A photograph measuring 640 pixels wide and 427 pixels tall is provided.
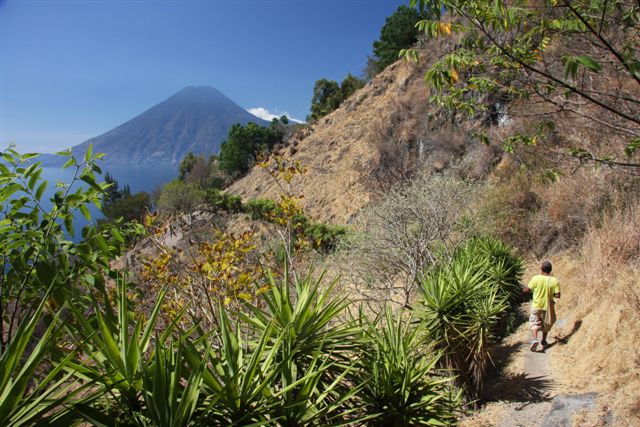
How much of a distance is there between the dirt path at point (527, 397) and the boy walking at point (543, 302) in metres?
0.26

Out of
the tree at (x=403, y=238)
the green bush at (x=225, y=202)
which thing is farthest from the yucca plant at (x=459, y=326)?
the green bush at (x=225, y=202)

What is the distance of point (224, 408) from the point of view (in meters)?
A: 2.26

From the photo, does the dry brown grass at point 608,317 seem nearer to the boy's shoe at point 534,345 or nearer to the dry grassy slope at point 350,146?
the boy's shoe at point 534,345

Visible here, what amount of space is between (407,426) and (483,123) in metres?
18.5

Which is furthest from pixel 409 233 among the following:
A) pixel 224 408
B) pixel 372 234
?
pixel 224 408

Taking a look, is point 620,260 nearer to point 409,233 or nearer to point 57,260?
point 409,233

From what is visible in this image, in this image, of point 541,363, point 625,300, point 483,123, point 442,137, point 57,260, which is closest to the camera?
point 57,260

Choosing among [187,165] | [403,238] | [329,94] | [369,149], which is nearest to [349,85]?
[329,94]

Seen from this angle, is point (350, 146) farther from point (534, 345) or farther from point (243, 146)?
point (534, 345)

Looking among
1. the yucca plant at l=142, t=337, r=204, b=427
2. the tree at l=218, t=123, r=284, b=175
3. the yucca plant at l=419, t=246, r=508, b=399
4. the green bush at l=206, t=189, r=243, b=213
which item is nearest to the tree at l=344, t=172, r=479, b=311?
the yucca plant at l=419, t=246, r=508, b=399

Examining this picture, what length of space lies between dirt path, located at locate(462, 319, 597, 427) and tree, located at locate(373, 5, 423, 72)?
39155mm

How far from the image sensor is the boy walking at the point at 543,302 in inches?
253

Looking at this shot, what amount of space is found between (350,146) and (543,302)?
94.3ft

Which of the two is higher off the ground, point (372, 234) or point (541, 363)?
point (372, 234)
